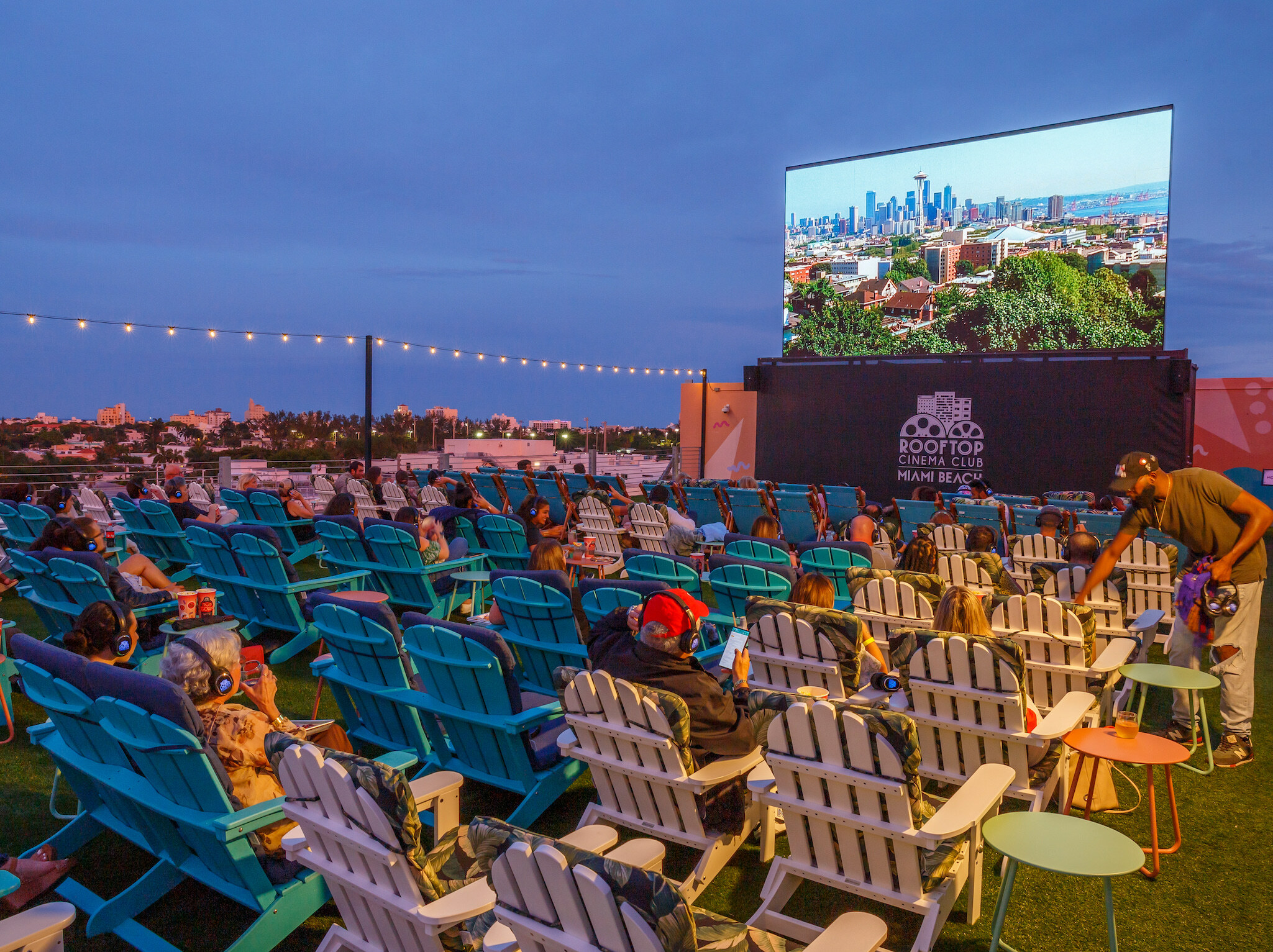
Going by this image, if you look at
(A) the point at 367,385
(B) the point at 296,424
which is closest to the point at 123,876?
(A) the point at 367,385

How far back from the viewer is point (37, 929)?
183 centimetres

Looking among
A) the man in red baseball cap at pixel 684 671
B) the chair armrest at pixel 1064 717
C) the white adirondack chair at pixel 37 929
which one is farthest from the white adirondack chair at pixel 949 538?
the white adirondack chair at pixel 37 929

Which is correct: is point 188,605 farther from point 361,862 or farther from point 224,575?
point 361,862

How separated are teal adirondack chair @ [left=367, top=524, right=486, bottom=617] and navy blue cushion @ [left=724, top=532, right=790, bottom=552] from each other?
1972 millimetres

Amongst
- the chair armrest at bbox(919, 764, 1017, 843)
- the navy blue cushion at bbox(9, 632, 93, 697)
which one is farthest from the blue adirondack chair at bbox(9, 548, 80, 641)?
the chair armrest at bbox(919, 764, 1017, 843)

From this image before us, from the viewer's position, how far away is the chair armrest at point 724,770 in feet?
8.35

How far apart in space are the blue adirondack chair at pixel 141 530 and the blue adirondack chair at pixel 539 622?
17.6ft

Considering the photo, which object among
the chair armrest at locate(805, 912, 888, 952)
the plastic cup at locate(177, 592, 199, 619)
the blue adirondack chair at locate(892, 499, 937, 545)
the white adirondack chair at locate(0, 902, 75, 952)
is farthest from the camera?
the blue adirondack chair at locate(892, 499, 937, 545)

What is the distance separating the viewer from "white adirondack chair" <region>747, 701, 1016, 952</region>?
2.20m

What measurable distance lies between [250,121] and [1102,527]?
1486 inches

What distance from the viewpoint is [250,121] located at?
116ft

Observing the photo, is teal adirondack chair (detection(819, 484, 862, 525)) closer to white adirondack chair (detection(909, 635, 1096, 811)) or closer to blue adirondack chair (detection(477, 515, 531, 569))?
blue adirondack chair (detection(477, 515, 531, 569))

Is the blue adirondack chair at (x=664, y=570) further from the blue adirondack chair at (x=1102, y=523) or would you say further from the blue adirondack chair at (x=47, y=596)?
the blue adirondack chair at (x=1102, y=523)

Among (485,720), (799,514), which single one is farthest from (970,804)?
(799,514)
